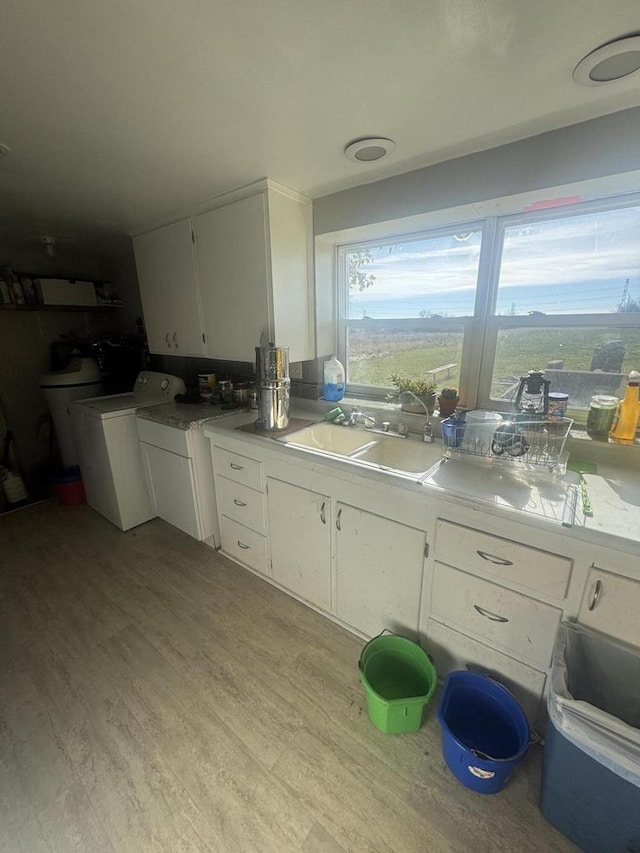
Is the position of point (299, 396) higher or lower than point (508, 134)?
lower

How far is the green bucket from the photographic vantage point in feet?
3.86

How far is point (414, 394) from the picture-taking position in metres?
1.83

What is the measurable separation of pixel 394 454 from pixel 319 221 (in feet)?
4.67

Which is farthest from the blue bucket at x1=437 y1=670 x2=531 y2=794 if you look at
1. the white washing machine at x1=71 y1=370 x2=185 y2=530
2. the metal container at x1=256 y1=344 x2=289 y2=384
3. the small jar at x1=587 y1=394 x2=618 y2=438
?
the white washing machine at x1=71 y1=370 x2=185 y2=530

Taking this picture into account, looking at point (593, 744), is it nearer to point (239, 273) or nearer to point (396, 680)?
point (396, 680)

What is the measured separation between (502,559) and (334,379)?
4.58 ft

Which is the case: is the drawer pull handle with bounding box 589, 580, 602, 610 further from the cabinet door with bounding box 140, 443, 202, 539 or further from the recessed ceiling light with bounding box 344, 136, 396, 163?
the cabinet door with bounding box 140, 443, 202, 539

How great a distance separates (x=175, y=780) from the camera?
3.66 ft

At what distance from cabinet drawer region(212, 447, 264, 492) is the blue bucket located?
1.15m

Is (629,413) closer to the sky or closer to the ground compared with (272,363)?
closer to the ground

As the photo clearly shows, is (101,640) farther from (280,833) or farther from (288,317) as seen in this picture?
(288,317)

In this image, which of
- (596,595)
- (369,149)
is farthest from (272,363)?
(596,595)

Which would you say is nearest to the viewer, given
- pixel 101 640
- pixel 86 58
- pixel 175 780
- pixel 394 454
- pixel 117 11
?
pixel 117 11

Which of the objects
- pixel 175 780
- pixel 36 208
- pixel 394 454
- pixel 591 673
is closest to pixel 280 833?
pixel 175 780
